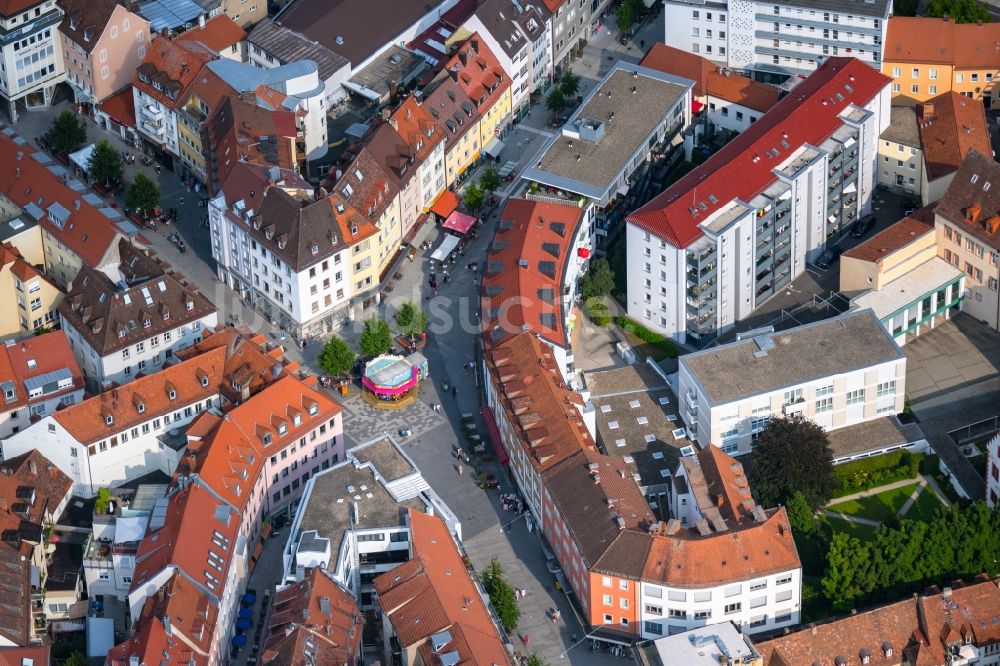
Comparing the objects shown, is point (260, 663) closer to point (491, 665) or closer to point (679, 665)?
point (491, 665)

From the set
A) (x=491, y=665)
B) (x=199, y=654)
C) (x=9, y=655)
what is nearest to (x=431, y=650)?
(x=491, y=665)

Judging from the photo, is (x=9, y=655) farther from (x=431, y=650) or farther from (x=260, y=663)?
(x=431, y=650)

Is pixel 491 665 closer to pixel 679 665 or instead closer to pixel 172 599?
Result: pixel 679 665

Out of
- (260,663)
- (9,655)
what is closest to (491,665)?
(260,663)

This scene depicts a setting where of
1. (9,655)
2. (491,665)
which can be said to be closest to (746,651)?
(491,665)

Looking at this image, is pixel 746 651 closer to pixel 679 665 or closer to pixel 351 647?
pixel 679 665
